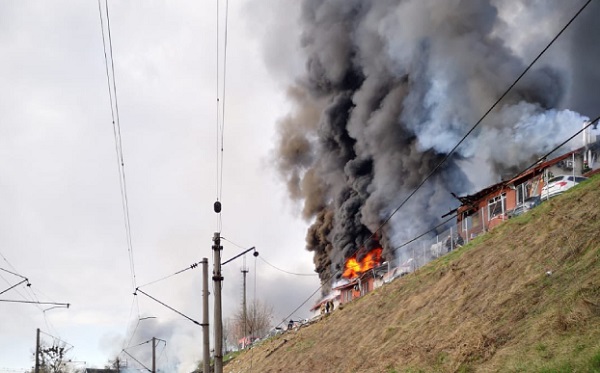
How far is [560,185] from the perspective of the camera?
37.2 metres

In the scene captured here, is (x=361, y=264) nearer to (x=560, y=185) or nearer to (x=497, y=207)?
(x=497, y=207)

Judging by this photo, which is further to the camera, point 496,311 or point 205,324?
point 205,324

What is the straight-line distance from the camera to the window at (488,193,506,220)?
42781mm

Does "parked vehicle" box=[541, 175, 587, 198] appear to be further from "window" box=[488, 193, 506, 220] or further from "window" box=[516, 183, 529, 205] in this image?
"window" box=[488, 193, 506, 220]

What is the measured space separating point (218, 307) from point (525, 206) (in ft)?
66.3

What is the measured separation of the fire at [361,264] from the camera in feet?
207

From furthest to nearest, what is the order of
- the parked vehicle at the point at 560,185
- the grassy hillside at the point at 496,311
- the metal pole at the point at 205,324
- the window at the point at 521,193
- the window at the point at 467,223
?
1. the window at the point at 467,223
2. the window at the point at 521,193
3. the parked vehicle at the point at 560,185
4. the metal pole at the point at 205,324
5. the grassy hillside at the point at 496,311

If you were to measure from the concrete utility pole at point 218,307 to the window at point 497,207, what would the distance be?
2091cm

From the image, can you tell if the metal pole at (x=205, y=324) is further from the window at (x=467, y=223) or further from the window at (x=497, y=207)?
the window at (x=467, y=223)

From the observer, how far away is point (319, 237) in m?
76.4

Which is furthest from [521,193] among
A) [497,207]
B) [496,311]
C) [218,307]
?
[218,307]

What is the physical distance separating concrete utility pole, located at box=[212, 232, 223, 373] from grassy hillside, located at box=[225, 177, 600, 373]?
6.95 metres

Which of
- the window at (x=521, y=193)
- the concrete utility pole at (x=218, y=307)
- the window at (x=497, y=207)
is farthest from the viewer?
the window at (x=497, y=207)

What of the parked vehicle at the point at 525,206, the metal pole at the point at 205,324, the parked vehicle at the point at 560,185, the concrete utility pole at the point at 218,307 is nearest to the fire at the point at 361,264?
the parked vehicle at the point at 525,206
